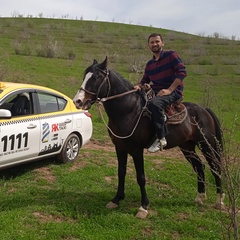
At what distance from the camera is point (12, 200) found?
585 cm

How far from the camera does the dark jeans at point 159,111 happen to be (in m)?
5.54

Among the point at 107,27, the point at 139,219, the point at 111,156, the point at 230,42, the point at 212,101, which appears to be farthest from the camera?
the point at 107,27

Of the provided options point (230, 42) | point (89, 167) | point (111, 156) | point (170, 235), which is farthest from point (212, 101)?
point (230, 42)

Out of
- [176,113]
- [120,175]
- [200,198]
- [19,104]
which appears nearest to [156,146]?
[176,113]

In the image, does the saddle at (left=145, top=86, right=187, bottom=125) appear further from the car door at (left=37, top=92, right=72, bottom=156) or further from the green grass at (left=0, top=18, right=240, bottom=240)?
the car door at (left=37, top=92, right=72, bottom=156)

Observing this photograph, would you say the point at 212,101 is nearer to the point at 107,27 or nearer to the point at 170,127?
the point at 170,127

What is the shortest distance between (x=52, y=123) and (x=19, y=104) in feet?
2.38

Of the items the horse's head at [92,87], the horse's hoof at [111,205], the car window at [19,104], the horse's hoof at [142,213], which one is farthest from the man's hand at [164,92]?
the car window at [19,104]

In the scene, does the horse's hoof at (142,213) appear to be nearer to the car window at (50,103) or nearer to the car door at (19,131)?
the car door at (19,131)

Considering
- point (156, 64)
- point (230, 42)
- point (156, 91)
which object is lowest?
point (156, 91)

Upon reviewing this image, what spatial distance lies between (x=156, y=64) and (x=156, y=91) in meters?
0.43

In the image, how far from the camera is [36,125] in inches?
266

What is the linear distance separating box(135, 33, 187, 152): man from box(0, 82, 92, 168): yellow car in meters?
2.10

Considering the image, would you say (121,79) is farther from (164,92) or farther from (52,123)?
(52,123)
